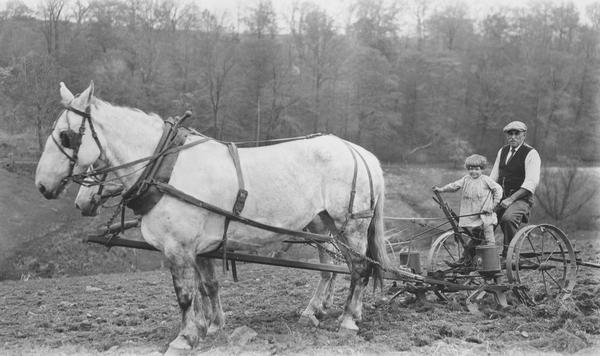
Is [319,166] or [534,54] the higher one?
[534,54]

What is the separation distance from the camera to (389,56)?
49.0 m

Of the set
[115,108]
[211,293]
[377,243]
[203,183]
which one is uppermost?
[115,108]

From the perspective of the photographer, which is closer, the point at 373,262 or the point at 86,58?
the point at 373,262

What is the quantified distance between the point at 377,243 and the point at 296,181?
5.04ft

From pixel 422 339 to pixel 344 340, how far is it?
836 millimetres

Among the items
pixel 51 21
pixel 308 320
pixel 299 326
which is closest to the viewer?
pixel 299 326

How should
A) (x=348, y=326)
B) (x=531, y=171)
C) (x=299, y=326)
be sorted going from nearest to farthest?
(x=348, y=326) < (x=299, y=326) < (x=531, y=171)

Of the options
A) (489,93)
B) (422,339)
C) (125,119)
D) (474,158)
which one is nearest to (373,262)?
(422,339)

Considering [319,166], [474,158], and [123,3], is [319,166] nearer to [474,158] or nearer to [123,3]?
[474,158]

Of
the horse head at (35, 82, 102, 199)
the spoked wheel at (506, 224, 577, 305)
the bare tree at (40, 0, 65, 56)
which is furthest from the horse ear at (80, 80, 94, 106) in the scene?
the bare tree at (40, 0, 65, 56)

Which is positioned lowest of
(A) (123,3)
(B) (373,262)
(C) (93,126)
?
(B) (373,262)

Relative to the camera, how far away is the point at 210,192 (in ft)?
18.3

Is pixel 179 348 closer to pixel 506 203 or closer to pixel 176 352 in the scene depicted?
pixel 176 352

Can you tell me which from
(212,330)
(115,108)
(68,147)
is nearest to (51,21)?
(115,108)
